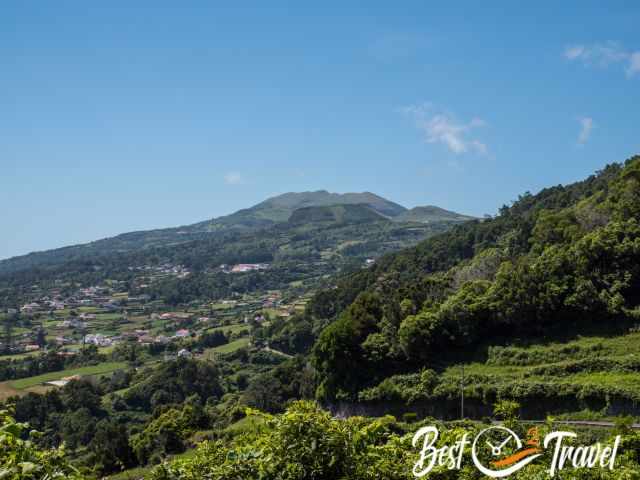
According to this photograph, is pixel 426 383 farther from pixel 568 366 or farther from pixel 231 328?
pixel 231 328

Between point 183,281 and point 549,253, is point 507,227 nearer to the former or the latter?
point 549,253

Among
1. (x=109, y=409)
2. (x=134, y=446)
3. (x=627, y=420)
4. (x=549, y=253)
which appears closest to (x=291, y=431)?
(x=627, y=420)

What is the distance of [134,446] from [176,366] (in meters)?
29.4

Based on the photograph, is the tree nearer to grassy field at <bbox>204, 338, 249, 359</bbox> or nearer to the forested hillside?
the forested hillside

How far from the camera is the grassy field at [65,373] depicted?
72.2m

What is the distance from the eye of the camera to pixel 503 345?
33.7 m

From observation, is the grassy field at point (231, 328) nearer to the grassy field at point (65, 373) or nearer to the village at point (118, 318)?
the village at point (118, 318)

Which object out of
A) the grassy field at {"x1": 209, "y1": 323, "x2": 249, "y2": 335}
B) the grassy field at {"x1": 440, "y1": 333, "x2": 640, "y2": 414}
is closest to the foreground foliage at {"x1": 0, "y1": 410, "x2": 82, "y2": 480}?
the grassy field at {"x1": 440, "y1": 333, "x2": 640, "y2": 414}

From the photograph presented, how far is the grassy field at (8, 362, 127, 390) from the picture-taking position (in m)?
72.2
